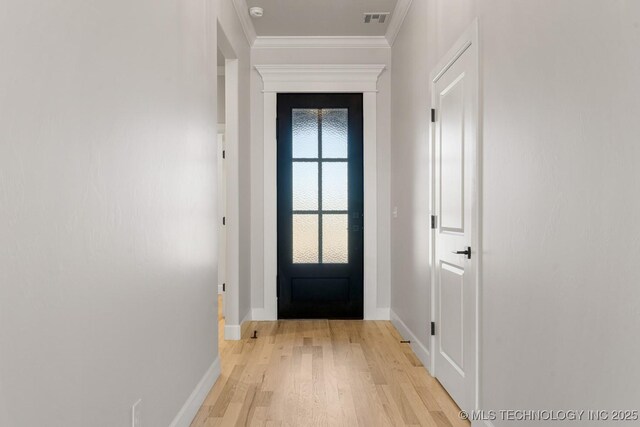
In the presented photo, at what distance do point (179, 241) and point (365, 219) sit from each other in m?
2.74

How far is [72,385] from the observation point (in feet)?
4.14

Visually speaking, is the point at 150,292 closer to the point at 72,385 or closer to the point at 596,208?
the point at 72,385

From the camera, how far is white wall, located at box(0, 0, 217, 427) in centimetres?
104

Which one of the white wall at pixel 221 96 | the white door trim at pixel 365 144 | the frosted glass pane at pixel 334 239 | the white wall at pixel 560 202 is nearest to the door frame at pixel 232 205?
the white door trim at pixel 365 144

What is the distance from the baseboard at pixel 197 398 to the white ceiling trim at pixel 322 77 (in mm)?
2860

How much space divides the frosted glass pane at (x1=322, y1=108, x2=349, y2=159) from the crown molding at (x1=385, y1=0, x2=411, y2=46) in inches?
33.2

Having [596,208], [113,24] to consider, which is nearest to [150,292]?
[113,24]

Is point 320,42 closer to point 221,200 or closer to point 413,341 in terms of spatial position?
point 221,200

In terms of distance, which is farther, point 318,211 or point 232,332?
point 318,211

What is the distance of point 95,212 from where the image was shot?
55.1 inches

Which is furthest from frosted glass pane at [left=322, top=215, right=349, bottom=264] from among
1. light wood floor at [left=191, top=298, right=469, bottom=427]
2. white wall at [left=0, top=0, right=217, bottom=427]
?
white wall at [left=0, top=0, right=217, bottom=427]

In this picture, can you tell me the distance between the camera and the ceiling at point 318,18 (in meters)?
3.94

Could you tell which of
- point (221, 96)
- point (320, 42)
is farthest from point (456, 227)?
point (221, 96)

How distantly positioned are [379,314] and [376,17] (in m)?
2.92
